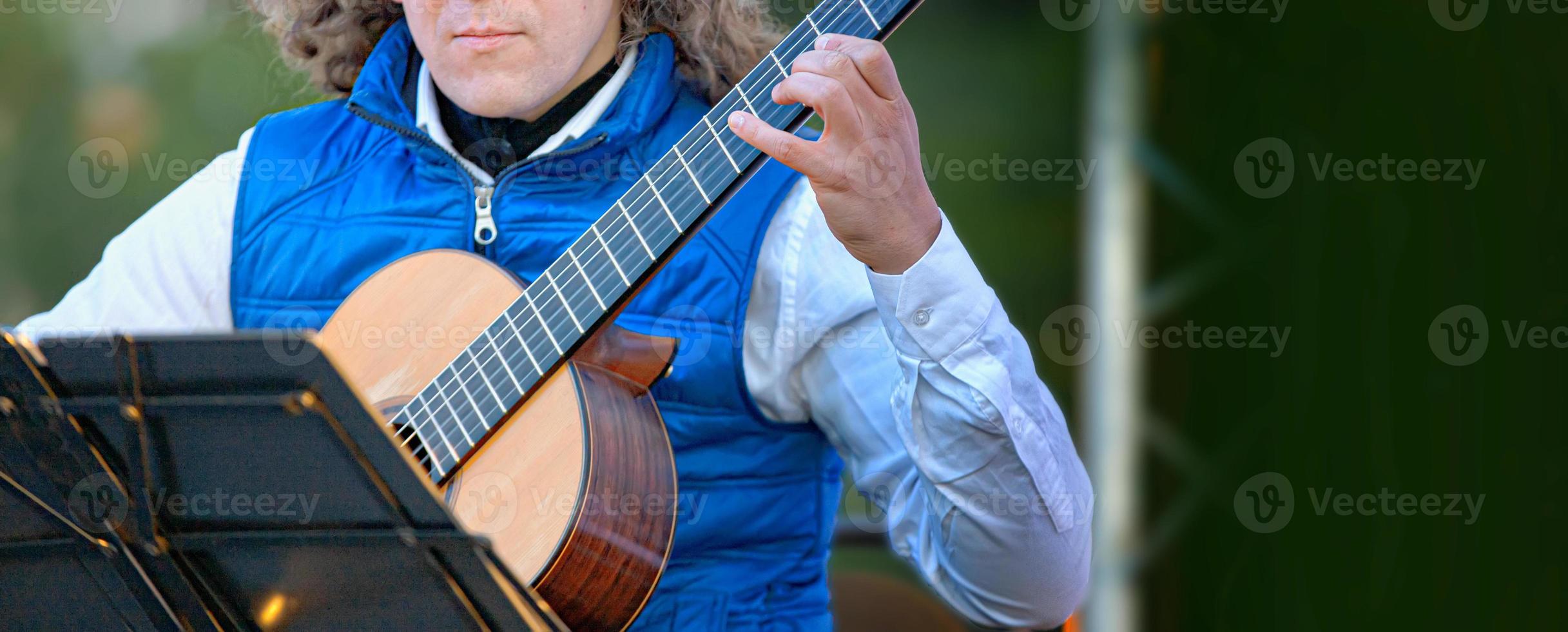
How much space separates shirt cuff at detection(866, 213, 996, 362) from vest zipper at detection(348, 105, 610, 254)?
0.47 metres

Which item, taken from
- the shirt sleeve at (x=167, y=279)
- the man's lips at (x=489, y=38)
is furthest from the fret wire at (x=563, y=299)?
the shirt sleeve at (x=167, y=279)

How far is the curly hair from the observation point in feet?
5.57

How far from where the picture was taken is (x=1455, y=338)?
1.99m

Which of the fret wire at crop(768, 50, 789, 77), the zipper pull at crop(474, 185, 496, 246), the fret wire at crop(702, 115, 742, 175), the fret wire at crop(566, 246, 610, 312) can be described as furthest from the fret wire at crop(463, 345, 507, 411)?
the fret wire at crop(768, 50, 789, 77)

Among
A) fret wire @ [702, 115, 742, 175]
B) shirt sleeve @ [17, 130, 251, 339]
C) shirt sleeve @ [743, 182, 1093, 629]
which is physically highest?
shirt sleeve @ [17, 130, 251, 339]

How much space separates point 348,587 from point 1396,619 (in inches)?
73.1

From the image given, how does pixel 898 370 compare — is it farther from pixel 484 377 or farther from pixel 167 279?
pixel 167 279

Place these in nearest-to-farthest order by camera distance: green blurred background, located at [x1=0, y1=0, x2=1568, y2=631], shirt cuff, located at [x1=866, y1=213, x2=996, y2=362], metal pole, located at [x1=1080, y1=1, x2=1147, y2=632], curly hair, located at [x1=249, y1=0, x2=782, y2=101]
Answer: shirt cuff, located at [x1=866, y1=213, x2=996, y2=362] → curly hair, located at [x1=249, y1=0, x2=782, y2=101] → green blurred background, located at [x1=0, y1=0, x2=1568, y2=631] → metal pole, located at [x1=1080, y1=1, x2=1147, y2=632]

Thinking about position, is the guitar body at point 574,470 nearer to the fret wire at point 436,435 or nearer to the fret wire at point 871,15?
the fret wire at point 436,435

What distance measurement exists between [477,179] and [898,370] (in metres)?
0.60

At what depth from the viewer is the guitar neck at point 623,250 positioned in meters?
1.34

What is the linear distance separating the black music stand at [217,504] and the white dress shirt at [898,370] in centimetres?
23

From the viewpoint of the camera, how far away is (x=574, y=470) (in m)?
1.30

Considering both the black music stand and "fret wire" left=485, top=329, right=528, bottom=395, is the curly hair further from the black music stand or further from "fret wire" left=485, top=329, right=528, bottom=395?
the black music stand
